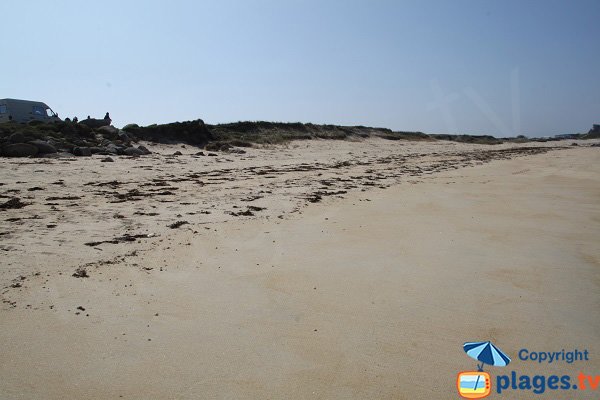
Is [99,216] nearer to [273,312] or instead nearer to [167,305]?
[167,305]

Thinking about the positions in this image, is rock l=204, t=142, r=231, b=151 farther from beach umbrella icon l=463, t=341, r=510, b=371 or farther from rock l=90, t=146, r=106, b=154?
beach umbrella icon l=463, t=341, r=510, b=371

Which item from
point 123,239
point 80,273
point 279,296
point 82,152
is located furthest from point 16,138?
point 279,296

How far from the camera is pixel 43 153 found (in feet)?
35.0

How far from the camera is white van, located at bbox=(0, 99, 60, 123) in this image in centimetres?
1895

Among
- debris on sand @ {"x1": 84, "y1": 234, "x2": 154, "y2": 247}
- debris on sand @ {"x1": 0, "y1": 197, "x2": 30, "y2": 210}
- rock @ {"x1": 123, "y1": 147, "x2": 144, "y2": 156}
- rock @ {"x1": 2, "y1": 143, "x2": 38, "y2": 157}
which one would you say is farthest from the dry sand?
rock @ {"x1": 123, "y1": 147, "x2": 144, "y2": 156}

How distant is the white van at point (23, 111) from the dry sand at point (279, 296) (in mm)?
16818

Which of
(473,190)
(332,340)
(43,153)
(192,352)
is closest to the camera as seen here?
(192,352)

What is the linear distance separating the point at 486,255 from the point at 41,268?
3839mm

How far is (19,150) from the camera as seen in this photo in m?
10.2

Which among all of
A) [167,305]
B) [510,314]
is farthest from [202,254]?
[510,314]

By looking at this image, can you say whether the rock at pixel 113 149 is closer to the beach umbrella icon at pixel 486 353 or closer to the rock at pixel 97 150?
the rock at pixel 97 150

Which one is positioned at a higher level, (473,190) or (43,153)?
(43,153)

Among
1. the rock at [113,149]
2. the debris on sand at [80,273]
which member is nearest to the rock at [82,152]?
the rock at [113,149]

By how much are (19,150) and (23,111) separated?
1178cm
